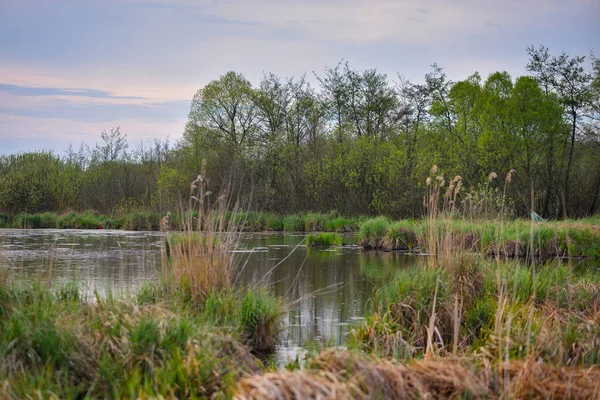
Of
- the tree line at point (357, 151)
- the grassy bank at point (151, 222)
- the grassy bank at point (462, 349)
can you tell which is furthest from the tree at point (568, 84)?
the grassy bank at point (462, 349)

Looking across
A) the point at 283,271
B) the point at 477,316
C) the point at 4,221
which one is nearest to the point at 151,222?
the point at 4,221

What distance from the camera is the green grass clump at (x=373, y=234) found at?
62.3 ft

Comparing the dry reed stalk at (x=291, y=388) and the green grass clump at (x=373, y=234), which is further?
the green grass clump at (x=373, y=234)

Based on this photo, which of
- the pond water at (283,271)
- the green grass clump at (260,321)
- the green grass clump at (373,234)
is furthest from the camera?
the green grass clump at (373,234)

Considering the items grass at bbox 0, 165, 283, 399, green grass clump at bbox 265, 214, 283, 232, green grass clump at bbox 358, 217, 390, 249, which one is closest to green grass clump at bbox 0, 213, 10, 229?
green grass clump at bbox 265, 214, 283, 232

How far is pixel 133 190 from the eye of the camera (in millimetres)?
33625

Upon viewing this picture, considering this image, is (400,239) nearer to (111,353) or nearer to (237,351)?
(237,351)

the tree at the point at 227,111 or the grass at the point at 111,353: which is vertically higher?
the tree at the point at 227,111

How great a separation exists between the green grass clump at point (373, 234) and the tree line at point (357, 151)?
4290 millimetres

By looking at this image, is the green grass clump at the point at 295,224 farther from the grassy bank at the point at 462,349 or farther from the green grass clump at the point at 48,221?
the grassy bank at the point at 462,349

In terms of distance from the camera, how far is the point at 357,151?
95.1 ft

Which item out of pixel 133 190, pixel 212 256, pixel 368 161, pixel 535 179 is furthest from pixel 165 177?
pixel 212 256

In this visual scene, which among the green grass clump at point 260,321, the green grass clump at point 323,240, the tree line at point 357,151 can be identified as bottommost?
the green grass clump at point 260,321

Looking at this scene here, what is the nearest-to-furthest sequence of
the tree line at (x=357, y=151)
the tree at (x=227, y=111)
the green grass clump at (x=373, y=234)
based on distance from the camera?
Result: the green grass clump at (x=373, y=234) → the tree line at (x=357, y=151) → the tree at (x=227, y=111)
